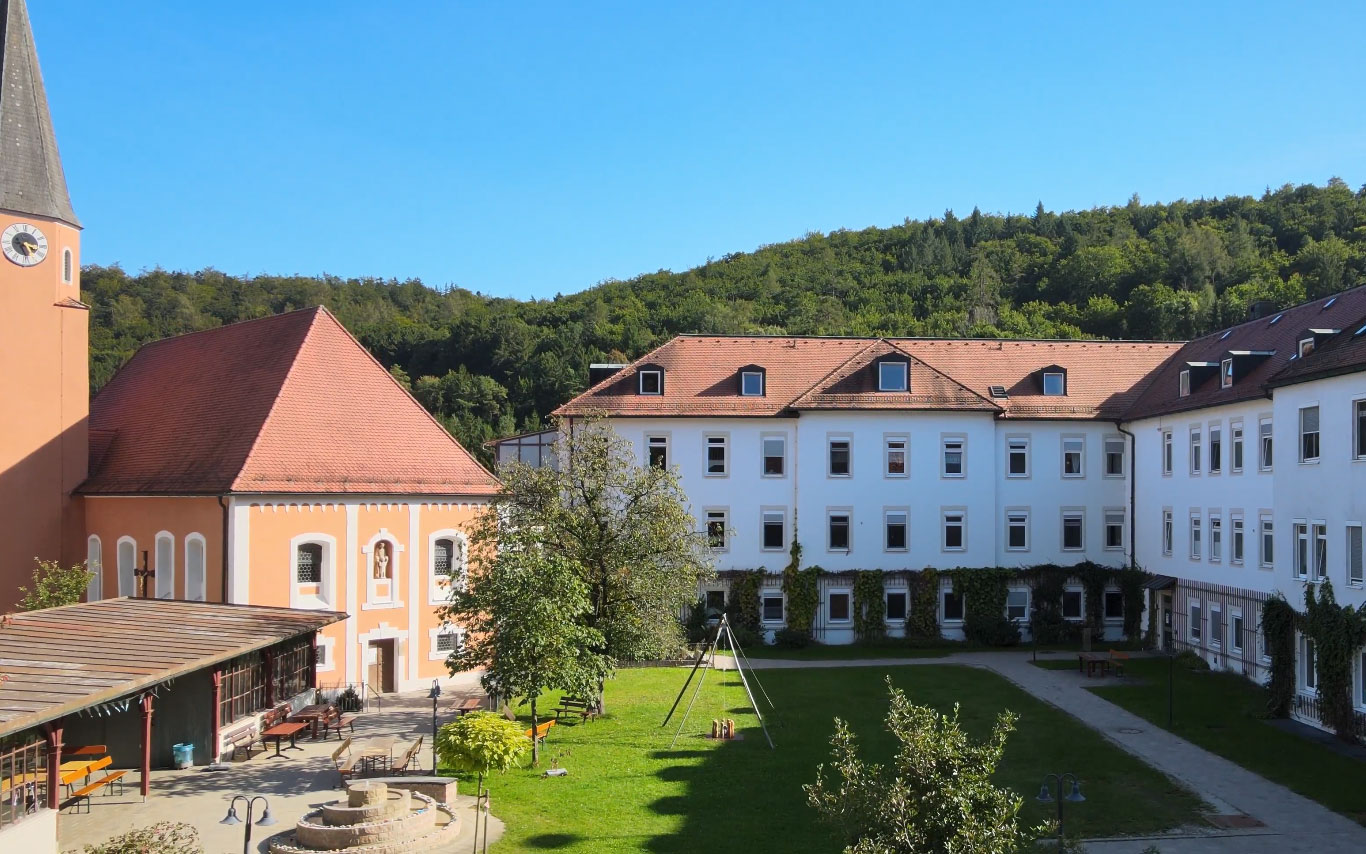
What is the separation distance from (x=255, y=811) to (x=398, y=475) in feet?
39.3

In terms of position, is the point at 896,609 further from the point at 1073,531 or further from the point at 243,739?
the point at 243,739

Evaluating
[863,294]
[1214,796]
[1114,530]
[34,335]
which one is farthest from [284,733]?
[863,294]

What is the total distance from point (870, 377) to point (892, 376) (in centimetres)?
77

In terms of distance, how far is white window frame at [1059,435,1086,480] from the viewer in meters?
38.5

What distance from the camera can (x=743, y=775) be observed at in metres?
20.2

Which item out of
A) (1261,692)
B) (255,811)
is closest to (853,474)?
(1261,692)

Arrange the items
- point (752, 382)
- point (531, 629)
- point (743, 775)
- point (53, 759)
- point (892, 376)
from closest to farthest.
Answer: point (53, 759), point (743, 775), point (531, 629), point (892, 376), point (752, 382)

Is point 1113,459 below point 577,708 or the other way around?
the other way around

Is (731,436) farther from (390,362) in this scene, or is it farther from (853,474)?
(390,362)

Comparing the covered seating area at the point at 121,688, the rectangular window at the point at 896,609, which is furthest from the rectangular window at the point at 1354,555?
the covered seating area at the point at 121,688

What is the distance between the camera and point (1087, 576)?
124 feet

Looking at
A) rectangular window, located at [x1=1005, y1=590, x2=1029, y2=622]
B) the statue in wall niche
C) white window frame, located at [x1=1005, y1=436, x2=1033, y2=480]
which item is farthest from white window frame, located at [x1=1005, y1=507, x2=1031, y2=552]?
the statue in wall niche

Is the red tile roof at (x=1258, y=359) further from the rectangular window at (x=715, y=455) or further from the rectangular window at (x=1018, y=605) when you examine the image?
the rectangular window at (x=715, y=455)

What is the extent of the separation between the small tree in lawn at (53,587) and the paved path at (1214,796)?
23205 millimetres
